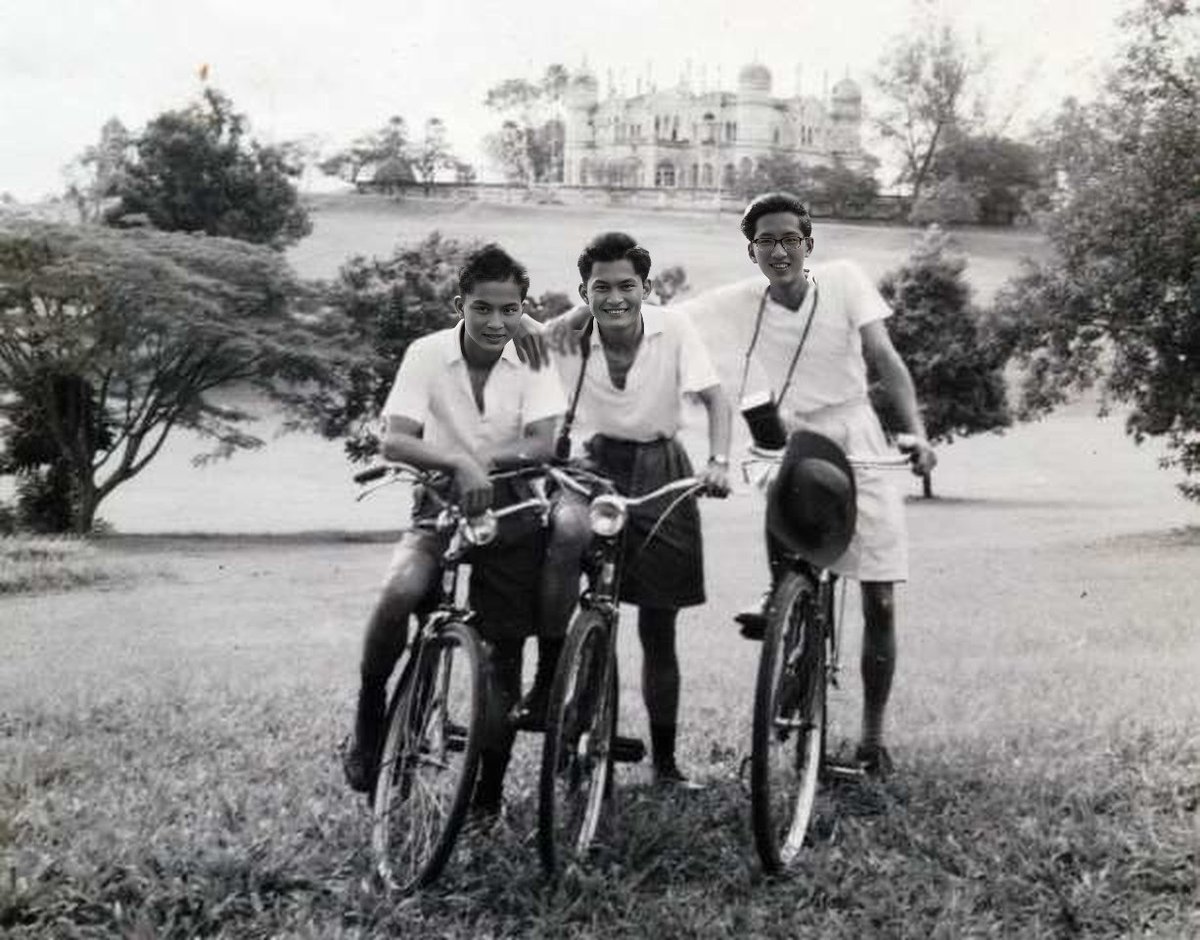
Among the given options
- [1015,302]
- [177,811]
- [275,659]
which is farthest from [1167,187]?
[177,811]

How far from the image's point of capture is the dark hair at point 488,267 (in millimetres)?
3039

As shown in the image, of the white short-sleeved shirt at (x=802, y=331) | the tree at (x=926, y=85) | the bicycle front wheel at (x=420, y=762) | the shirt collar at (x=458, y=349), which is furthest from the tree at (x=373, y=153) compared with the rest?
the bicycle front wheel at (x=420, y=762)

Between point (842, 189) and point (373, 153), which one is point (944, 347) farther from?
point (373, 153)

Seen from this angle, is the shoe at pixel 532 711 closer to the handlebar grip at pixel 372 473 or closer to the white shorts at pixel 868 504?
the handlebar grip at pixel 372 473

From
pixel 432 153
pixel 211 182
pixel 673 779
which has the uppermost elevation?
pixel 211 182

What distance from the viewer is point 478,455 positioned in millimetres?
3156

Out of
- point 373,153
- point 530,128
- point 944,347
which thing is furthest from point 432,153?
point 944,347

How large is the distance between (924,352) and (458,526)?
16.5m

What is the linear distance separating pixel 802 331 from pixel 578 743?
→ 1279mm

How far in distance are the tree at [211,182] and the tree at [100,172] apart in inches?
3.6

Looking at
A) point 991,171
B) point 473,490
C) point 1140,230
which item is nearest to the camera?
point 473,490

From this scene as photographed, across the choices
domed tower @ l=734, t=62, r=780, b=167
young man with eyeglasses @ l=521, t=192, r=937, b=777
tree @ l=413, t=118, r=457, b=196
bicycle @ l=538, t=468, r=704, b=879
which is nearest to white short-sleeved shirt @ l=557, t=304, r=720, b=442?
young man with eyeglasses @ l=521, t=192, r=937, b=777

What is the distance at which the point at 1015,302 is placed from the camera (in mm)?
12680

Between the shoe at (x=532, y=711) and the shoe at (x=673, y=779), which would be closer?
the shoe at (x=532, y=711)
